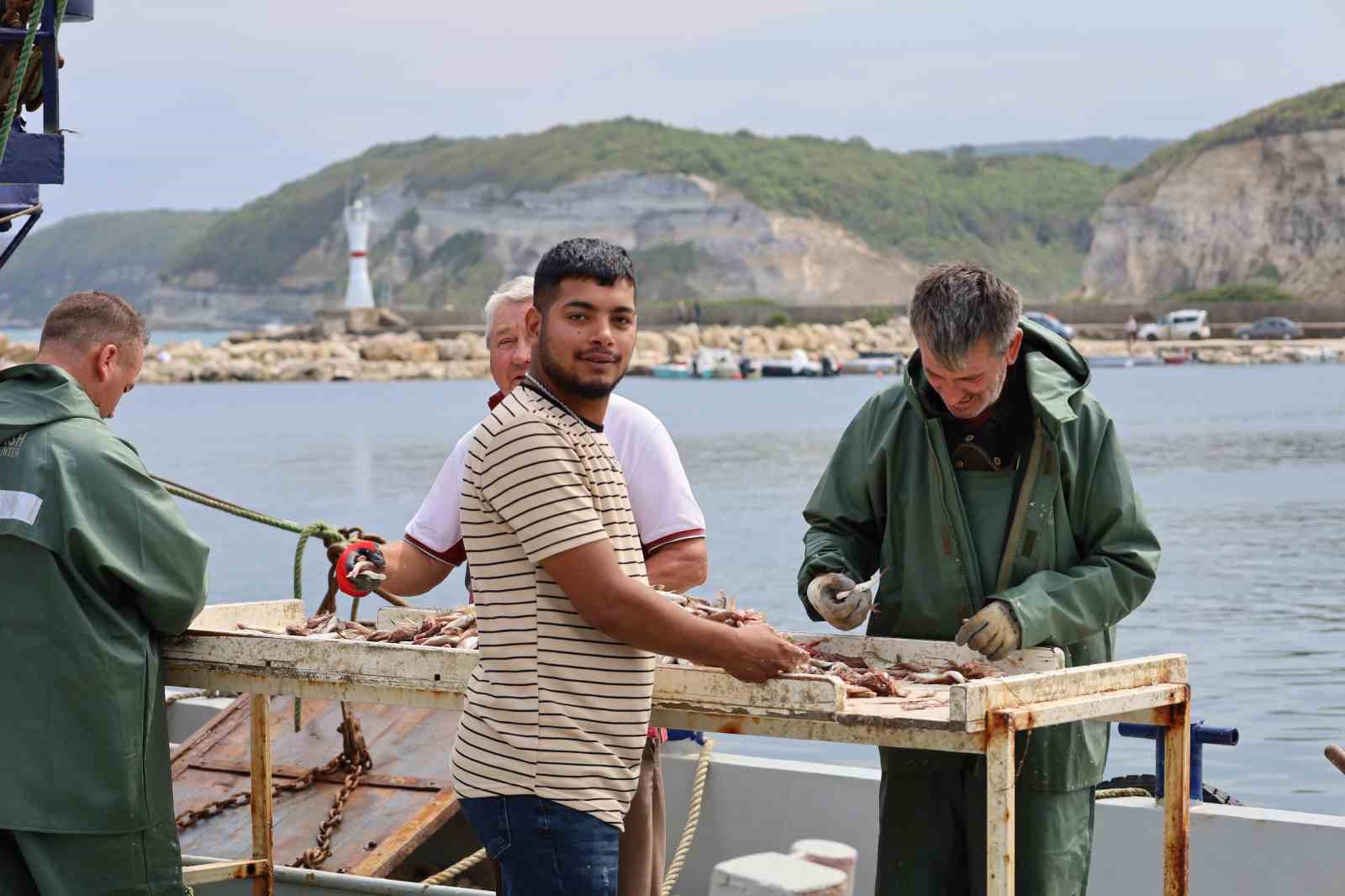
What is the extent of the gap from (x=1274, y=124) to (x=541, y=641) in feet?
368

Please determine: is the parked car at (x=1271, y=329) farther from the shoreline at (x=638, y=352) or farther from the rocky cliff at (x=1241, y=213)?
the rocky cliff at (x=1241, y=213)

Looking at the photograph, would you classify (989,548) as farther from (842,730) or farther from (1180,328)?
(1180,328)

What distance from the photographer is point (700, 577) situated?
4539 mm

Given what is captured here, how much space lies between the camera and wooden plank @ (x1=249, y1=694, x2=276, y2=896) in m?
5.42

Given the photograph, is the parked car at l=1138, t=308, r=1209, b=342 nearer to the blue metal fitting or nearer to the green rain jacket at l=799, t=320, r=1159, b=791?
the blue metal fitting

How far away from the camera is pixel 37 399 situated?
425 cm

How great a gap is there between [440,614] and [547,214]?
159675 millimetres

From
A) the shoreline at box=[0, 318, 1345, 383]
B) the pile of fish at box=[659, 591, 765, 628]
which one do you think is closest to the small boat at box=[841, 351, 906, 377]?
the shoreline at box=[0, 318, 1345, 383]

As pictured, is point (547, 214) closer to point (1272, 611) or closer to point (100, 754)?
point (1272, 611)

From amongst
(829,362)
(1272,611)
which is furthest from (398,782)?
(829,362)

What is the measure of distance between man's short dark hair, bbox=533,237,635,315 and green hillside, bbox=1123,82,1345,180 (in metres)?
109

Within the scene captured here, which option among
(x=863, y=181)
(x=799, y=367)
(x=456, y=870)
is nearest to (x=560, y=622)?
(x=456, y=870)

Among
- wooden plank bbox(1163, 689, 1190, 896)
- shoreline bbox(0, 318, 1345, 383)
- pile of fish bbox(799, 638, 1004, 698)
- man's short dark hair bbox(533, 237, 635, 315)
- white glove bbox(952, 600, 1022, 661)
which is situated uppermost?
man's short dark hair bbox(533, 237, 635, 315)

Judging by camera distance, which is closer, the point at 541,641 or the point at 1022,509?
the point at 541,641
